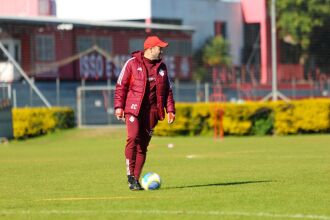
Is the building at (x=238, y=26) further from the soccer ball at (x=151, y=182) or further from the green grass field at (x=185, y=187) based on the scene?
the soccer ball at (x=151, y=182)

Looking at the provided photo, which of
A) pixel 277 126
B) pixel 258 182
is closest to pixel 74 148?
pixel 277 126

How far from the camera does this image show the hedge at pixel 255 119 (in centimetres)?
3478

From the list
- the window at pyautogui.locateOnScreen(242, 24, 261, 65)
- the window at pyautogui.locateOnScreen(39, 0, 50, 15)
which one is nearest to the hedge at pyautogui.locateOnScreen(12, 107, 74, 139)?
the window at pyautogui.locateOnScreen(39, 0, 50, 15)

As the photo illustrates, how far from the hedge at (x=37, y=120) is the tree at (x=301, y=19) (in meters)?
25.2

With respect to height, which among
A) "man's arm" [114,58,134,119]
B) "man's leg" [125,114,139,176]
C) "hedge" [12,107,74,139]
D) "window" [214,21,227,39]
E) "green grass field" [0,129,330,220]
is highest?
"window" [214,21,227,39]

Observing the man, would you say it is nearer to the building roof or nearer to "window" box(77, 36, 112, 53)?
the building roof

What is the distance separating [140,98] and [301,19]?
52751 mm

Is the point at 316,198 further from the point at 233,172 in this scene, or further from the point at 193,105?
the point at 193,105

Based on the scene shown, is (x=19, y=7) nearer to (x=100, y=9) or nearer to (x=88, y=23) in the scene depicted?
(x=100, y=9)

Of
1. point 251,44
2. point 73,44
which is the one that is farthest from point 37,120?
point 251,44

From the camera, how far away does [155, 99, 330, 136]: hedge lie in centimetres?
3478

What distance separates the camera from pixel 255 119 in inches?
1387

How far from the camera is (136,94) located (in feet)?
42.1

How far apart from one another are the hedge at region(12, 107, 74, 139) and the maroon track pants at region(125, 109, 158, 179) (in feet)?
74.5
